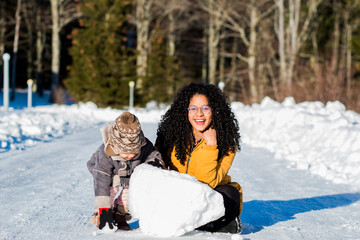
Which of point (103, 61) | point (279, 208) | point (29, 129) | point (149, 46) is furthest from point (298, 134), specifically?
point (149, 46)

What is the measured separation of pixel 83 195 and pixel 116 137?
1528 mm

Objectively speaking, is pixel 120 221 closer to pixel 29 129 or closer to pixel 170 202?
pixel 170 202

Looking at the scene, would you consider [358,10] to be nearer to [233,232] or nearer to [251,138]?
[251,138]

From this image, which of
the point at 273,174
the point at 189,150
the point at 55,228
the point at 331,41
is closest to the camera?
the point at 55,228

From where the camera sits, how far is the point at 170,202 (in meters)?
2.64

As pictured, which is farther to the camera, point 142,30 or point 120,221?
point 142,30

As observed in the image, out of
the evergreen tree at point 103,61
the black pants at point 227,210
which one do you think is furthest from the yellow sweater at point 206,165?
the evergreen tree at point 103,61

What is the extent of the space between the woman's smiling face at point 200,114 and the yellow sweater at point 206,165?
12 centimetres

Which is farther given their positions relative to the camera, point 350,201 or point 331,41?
point 331,41

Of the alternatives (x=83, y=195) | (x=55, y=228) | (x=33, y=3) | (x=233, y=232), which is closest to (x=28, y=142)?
(x=83, y=195)

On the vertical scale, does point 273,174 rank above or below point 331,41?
below

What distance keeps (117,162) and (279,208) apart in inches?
72.9

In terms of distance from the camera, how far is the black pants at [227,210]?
A: 3.10 metres

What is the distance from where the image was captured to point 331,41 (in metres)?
31.0
